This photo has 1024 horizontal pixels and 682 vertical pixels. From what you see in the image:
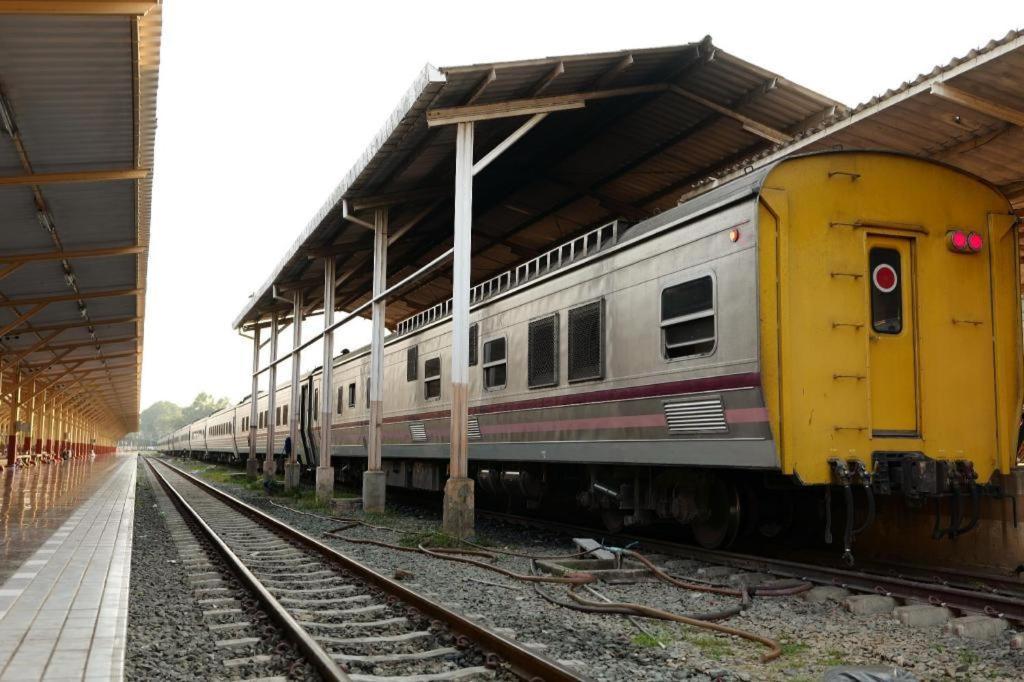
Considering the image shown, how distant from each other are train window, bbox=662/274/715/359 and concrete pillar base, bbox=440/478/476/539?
13.0 ft

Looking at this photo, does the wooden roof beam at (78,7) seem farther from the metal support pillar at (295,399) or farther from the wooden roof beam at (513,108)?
the metal support pillar at (295,399)

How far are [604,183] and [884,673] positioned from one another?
13.3 m

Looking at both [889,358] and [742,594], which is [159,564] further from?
[889,358]

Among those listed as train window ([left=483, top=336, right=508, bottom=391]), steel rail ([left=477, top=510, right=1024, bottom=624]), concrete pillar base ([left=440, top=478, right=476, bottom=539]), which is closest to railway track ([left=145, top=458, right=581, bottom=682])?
concrete pillar base ([left=440, top=478, right=476, bottom=539])

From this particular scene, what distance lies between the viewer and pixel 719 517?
9039 mm

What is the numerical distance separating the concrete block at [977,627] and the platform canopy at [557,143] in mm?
8116

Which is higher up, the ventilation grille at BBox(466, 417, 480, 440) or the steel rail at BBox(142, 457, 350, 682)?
the ventilation grille at BBox(466, 417, 480, 440)

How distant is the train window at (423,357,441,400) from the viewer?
1509 cm

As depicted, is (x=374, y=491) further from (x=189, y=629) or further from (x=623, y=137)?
(x=189, y=629)

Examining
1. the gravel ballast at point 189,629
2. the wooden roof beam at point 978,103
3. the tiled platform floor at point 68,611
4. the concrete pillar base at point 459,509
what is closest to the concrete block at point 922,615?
the gravel ballast at point 189,629

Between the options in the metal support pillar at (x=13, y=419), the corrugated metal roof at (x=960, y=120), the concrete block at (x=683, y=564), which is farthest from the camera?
the metal support pillar at (x=13, y=419)

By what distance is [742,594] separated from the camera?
6816mm

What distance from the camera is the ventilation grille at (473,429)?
13.4m

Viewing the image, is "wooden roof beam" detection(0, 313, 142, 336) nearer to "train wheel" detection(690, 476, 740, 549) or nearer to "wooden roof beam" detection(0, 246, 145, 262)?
"wooden roof beam" detection(0, 246, 145, 262)
